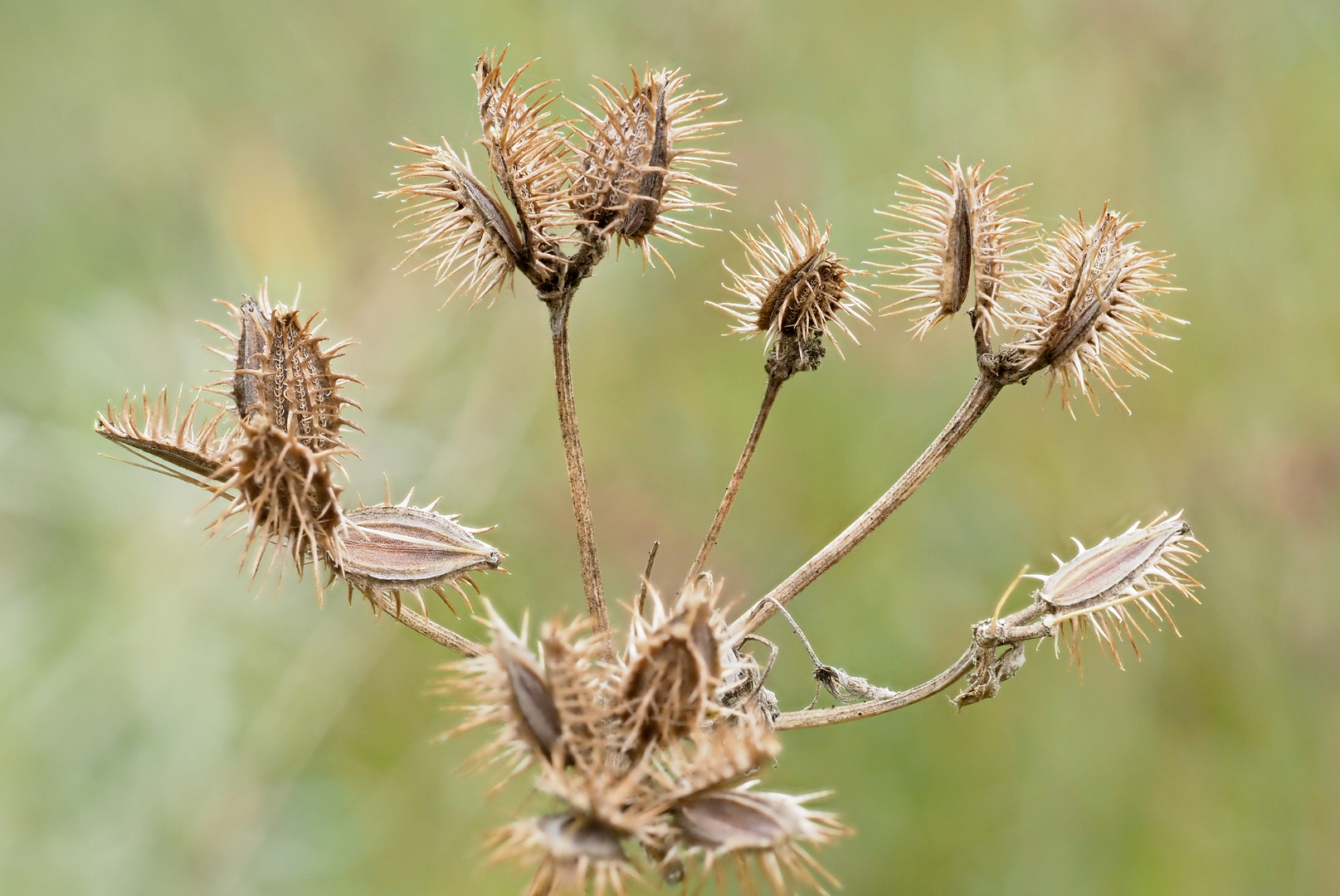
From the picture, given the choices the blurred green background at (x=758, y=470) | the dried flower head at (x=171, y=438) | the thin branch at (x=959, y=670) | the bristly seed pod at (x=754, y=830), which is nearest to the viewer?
the bristly seed pod at (x=754, y=830)

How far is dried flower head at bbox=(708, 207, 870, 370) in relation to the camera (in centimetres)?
310

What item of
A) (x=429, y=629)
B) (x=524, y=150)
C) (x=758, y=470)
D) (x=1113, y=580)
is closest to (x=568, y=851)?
(x=429, y=629)

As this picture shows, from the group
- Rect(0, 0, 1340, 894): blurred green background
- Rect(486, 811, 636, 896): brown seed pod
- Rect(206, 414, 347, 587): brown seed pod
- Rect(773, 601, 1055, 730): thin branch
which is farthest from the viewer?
Rect(0, 0, 1340, 894): blurred green background

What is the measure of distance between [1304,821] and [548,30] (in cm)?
646

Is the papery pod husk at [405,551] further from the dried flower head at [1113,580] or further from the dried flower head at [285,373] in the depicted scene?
the dried flower head at [1113,580]

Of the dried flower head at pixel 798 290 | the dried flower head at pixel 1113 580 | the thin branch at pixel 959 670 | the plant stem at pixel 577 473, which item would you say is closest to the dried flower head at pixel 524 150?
the plant stem at pixel 577 473

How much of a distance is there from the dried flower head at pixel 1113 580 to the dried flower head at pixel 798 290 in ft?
2.92

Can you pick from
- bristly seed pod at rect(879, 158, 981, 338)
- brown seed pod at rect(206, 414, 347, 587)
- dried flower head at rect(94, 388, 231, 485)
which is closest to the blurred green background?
dried flower head at rect(94, 388, 231, 485)

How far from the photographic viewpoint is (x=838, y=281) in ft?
10.4

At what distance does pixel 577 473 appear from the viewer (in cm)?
303

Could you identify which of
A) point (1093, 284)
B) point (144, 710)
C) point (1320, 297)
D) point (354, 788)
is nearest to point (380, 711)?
point (354, 788)

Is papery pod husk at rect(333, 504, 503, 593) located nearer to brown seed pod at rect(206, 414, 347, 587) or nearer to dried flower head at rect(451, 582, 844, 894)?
brown seed pod at rect(206, 414, 347, 587)

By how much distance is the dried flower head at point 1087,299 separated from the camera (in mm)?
3031

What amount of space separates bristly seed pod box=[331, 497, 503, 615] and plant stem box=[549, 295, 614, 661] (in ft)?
0.92
